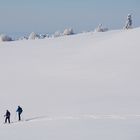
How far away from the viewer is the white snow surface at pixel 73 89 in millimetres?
21406

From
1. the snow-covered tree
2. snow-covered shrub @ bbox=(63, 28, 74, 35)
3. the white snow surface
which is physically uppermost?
snow-covered shrub @ bbox=(63, 28, 74, 35)

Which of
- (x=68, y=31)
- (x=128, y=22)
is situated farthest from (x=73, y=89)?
(x=68, y=31)

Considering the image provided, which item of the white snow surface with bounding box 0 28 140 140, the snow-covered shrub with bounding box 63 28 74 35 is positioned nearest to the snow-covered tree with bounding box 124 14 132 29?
the snow-covered shrub with bounding box 63 28 74 35

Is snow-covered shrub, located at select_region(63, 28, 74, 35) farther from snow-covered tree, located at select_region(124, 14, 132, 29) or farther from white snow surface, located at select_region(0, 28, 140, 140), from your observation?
white snow surface, located at select_region(0, 28, 140, 140)

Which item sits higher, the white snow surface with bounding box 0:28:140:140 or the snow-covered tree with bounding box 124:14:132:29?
the snow-covered tree with bounding box 124:14:132:29

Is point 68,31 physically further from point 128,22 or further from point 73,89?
point 73,89

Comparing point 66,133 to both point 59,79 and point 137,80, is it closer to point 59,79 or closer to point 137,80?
point 137,80

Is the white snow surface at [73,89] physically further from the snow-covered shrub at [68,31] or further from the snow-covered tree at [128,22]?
the snow-covered shrub at [68,31]

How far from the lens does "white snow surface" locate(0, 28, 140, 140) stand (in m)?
21.4

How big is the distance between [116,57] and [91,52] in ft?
17.9

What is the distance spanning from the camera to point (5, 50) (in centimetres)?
6375

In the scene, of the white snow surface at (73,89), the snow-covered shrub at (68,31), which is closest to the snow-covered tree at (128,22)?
the snow-covered shrub at (68,31)

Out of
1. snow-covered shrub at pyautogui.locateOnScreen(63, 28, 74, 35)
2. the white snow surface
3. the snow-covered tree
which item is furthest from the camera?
snow-covered shrub at pyautogui.locateOnScreen(63, 28, 74, 35)

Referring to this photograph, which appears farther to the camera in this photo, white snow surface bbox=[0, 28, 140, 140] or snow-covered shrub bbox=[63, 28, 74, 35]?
snow-covered shrub bbox=[63, 28, 74, 35]
